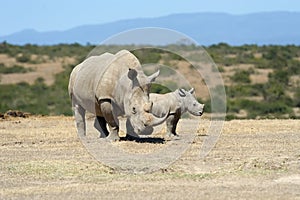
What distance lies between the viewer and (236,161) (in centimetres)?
1681

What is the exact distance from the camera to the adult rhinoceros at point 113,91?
56.8 ft

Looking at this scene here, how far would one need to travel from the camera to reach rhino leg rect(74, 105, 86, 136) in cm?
2092

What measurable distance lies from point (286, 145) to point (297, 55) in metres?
51.9

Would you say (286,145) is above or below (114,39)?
below

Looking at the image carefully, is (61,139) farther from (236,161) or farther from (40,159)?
(236,161)

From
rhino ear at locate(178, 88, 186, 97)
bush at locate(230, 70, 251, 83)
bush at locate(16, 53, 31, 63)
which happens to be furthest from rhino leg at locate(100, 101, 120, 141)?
bush at locate(16, 53, 31, 63)

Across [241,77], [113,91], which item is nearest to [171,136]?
[113,91]

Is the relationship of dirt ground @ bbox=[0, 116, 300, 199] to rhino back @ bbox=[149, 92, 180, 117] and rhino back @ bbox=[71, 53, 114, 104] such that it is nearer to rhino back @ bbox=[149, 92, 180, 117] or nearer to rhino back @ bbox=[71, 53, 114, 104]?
rhino back @ bbox=[149, 92, 180, 117]

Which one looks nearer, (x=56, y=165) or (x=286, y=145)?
(x=56, y=165)

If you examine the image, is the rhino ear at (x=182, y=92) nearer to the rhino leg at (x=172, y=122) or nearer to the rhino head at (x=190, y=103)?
the rhino head at (x=190, y=103)

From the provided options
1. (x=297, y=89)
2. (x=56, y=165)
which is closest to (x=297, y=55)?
(x=297, y=89)

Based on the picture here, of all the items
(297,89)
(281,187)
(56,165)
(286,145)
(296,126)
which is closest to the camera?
(281,187)

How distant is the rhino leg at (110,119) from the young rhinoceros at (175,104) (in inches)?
41.7

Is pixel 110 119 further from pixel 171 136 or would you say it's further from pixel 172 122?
pixel 171 136
